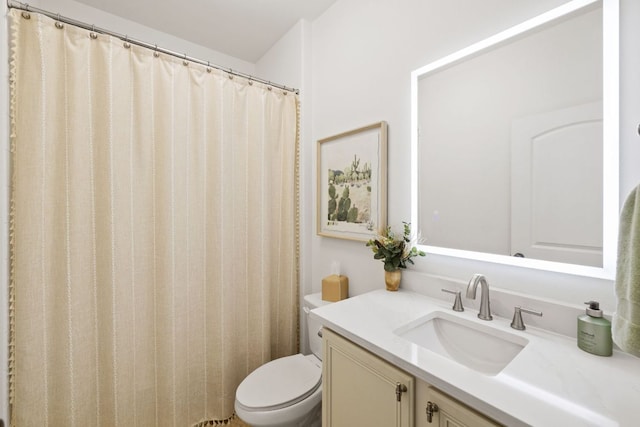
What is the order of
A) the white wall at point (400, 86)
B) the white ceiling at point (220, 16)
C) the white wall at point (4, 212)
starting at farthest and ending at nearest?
1. the white ceiling at point (220, 16)
2. the white wall at point (4, 212)
3. the white wall at point (400, 86)

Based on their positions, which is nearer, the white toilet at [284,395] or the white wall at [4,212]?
the white wall at [4,212]

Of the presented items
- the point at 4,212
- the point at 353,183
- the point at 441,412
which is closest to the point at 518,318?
the point at 441,412

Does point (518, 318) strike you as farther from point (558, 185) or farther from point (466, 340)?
point (558, 185)

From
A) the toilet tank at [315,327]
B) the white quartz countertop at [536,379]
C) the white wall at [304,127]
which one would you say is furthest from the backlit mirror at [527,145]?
the white wall at [304,127]

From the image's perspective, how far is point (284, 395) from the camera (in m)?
1.27

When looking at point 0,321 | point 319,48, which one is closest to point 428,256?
point 319,48

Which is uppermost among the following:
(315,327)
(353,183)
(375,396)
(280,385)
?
(353,183)

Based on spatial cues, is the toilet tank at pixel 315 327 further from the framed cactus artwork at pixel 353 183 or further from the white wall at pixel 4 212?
the white wall at pixel 4 212

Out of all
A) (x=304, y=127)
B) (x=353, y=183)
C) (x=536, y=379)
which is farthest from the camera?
(x=304, y=127)

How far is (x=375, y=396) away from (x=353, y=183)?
1049 millimetres

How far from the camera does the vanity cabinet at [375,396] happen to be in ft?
2.25

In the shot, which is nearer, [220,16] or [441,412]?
[441,412]

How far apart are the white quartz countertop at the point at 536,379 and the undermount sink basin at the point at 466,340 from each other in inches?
1.2

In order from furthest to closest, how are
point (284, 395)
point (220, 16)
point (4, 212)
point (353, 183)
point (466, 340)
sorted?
point (220, 16) < point (353, 183) < point (284, 395) < point (4, 212) < point (466, 340)
